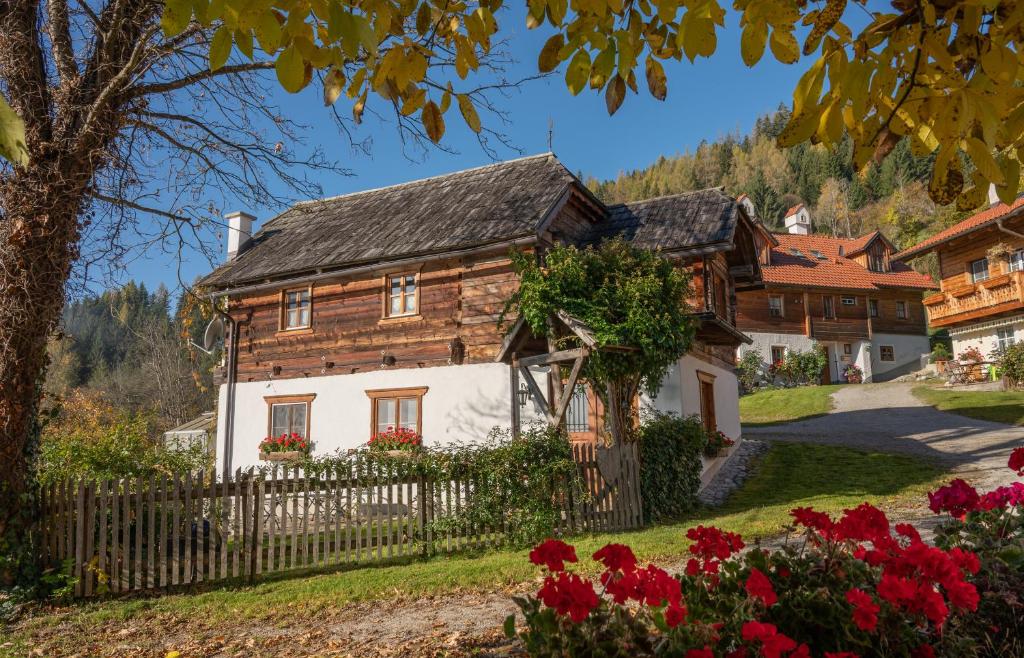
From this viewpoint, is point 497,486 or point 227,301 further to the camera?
point 227,301

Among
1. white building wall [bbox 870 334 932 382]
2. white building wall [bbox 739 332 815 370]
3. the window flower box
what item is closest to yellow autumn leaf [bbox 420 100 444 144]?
the window flower box

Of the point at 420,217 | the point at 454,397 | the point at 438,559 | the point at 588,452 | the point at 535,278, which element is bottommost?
the point at 438,559

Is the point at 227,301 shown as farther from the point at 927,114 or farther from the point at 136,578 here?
the point at 927,114

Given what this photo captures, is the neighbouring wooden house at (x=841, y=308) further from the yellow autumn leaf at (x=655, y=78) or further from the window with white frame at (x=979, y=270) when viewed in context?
the yellow autumn leaf at (x=655, y=78)

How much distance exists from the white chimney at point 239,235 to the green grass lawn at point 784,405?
18757 millimetres

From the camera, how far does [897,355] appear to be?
39.5 m

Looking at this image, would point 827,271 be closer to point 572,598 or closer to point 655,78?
point 655,78

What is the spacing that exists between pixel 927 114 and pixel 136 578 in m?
9.15

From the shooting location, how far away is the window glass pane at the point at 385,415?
52.5 ft

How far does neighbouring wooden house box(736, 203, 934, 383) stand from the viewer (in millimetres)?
36844

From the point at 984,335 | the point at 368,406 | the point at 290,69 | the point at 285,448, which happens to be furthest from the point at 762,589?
the point at 984,335

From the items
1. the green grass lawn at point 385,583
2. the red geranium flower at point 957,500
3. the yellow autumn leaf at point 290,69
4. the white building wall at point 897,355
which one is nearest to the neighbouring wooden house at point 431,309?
the green grass lawn at point 385,583

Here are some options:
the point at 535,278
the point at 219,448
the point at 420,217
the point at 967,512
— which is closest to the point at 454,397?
the point at 535,278

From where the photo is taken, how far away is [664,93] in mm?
3352
